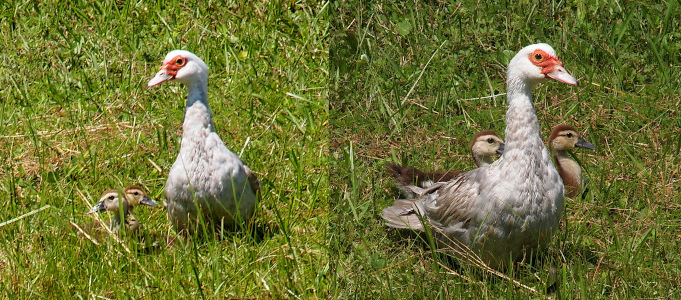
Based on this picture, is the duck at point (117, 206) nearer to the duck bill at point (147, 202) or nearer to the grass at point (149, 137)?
the duck bill at point (147, 202)

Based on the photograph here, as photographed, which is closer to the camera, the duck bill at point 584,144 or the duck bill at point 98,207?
the duck bill at point 98,207

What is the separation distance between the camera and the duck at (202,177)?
600 cm

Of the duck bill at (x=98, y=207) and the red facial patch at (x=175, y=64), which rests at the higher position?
the red facial patch at (x=175, y=64)

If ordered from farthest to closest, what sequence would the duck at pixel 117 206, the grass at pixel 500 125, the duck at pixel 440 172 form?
the duck at pixel 440 172 < the duck at pixel 117 206 < the grass at pixel 500 125

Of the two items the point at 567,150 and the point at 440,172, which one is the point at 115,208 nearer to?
the point at 440,172

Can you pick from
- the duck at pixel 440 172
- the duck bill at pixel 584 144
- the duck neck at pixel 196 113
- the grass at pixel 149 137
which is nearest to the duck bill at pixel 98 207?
the grass at pixel 149 137

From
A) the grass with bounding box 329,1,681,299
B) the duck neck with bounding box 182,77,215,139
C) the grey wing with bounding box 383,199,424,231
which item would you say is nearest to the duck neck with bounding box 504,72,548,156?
the grass with bounding box 329,1,681,299

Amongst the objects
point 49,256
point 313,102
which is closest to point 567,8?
point 313,102

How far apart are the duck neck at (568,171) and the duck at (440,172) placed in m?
0.52

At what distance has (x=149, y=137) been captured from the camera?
7570 mm

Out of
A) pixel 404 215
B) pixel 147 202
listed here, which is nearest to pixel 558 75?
pixel 404 215

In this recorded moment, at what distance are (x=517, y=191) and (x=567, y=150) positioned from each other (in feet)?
5.90

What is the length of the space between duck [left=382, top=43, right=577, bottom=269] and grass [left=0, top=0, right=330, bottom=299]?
939mm

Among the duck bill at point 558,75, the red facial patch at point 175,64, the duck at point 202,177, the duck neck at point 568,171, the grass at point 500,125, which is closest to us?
the duck bill at point 558,75
